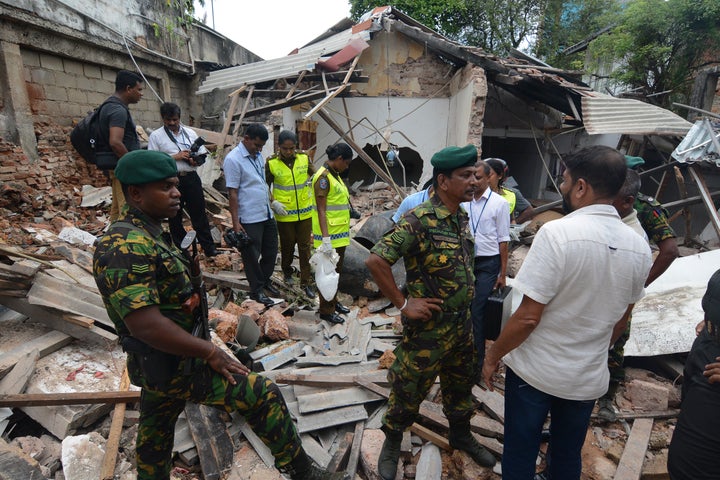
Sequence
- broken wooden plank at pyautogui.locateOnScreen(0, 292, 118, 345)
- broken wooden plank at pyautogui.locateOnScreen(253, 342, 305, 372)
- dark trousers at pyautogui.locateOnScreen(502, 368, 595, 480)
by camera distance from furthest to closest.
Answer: broken wooden plank at pyautogui.locateOnScreen(253, 342, 305, 372)
broken wooden plank at pyautogui.locateOnScreen(0, 292, 118, 345)
dark trousers at pyautogui.locateOnScreen(502, 368, 595, 480)

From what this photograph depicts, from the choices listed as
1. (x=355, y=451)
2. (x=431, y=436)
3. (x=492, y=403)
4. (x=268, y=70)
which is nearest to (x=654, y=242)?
(x=492, y=403)

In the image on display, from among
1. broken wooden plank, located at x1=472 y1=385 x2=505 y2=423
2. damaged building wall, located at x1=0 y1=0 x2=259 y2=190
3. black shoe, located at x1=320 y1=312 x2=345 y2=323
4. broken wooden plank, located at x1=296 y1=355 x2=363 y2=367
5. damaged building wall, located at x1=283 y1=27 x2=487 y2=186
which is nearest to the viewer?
broken wooden plank, located at x1=472 y1=385 x2=505 y2=423

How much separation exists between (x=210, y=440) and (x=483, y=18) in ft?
68.6

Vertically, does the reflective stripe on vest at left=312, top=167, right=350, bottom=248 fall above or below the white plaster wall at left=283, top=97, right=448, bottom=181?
below

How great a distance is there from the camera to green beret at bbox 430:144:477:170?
6.99ft

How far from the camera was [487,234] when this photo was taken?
3.19 metres

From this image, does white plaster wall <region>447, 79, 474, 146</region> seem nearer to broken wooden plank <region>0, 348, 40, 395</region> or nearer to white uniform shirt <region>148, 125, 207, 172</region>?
white uniform shirt <region>148, 125, 207, 172</region>

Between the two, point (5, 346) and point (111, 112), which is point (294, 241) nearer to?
point (111, 112)

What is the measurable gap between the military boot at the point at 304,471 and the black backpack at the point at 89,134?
3398 mm

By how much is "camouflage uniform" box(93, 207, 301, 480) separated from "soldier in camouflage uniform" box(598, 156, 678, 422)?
249cm

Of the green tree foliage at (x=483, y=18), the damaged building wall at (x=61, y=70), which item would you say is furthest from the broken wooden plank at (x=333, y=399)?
the green tree foliage at (x=483, y=18)

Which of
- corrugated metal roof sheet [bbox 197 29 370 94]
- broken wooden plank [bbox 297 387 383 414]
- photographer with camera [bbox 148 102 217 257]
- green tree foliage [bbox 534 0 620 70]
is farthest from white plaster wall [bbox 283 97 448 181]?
green tree foliage [bbox 534 0 620 70]

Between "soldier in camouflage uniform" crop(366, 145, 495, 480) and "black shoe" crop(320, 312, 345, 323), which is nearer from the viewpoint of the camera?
"soldier in camouflage uniform" crop(366, 145, 495, 480)

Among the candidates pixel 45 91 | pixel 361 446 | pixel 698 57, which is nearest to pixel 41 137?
pixel 45 91
